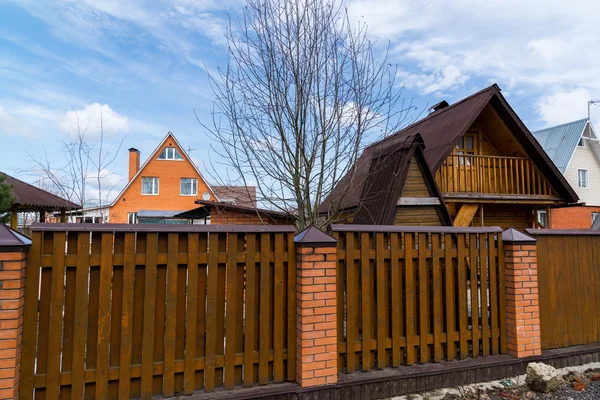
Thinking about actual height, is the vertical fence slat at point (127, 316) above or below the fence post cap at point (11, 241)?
below

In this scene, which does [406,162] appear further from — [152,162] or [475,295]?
[152,162]

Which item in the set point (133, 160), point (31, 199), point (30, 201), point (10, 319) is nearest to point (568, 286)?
point (10, 319)

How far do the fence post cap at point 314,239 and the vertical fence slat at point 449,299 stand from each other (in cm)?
138

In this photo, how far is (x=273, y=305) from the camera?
3.26 metres

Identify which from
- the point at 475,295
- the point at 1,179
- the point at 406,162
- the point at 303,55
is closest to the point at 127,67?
the point at 1,179

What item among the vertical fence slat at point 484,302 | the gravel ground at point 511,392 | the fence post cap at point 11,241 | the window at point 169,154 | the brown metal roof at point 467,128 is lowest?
the gravel ground at point 511,392

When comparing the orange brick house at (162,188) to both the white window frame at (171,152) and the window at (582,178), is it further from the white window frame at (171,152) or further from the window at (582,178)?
the window at (582,178)

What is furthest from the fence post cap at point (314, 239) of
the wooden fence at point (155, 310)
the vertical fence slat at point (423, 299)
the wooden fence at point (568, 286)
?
the wooden fence at point (568, 286)

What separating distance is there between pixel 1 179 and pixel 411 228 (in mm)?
8999

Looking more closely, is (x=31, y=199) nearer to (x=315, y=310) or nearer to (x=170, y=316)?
(x=170, y=316)

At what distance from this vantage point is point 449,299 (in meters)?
3.80

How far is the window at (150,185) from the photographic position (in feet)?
84.8

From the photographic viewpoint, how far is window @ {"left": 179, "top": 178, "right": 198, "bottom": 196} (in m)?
26.3

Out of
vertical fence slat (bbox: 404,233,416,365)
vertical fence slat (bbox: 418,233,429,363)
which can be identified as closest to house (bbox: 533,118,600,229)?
vertical fence slat (bbox: 418,233,429,363)
